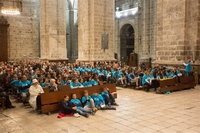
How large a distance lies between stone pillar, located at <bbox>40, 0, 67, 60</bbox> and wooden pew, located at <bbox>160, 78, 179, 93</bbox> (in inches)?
524

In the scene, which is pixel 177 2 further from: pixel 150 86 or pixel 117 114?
pixel 117 114

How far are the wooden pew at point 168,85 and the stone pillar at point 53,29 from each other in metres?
13.3

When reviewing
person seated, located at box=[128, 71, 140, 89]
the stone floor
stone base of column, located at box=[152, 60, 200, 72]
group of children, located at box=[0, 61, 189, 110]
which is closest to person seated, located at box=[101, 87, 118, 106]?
the stone floor

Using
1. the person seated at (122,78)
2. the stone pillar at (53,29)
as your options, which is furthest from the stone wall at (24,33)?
the person seated at (122,78)

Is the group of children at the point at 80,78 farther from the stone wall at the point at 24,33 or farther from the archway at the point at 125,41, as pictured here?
the archway at the point at 125,41

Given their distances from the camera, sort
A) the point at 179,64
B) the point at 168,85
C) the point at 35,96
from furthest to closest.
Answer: the point at 179,64 < the point at 168,85 < the point at 35,96

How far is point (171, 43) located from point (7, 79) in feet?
30.4

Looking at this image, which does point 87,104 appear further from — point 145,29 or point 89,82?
point 145,29

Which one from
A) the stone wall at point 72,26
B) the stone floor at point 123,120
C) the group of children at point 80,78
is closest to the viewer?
the stone floor at point 123,120

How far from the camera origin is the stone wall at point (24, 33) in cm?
2409

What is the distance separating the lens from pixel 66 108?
6.68 m

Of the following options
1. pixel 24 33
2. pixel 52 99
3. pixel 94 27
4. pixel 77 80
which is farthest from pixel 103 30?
pixel 24 33

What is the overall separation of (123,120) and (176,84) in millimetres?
5363

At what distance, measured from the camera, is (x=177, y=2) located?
1205 centimetres
